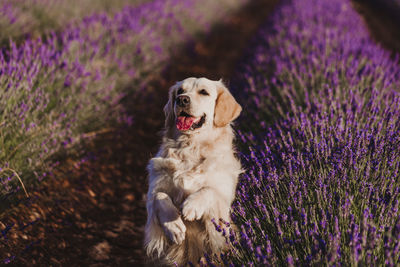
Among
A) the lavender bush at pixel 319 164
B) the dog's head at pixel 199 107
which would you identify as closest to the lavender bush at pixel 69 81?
the dog's head at pixel 199 107

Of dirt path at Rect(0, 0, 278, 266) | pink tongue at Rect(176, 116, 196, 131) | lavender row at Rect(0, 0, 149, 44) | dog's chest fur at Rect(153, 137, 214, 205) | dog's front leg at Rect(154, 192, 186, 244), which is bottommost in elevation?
dirt path at Rect(0, 0, 278, 266)

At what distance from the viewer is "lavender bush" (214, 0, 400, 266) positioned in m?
1.43

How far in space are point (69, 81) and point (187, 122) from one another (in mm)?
1557

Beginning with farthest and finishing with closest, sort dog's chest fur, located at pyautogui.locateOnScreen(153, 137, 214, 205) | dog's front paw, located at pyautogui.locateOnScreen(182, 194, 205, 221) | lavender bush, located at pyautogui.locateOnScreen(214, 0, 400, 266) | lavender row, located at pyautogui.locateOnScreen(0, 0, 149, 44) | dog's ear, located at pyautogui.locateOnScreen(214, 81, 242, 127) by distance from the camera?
lavender row, located at pyautogui.locateOnScreen(0, 0, 149, 44)
dog's ear, located at pyautogui.locateOnScreen(214, 81, 242, 127)
dog's chest fur, located at pyautogui.locateOnScreen(153, 137, 214, 205)
dog's front paw, located at pyautogui.locateOnScreen(182, 194, 205, 221)
lavender bush, located at pyautogui.locateOnScreen(214, 0, 400, 266)

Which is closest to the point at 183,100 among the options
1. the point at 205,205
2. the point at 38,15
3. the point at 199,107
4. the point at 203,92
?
the point at 199,107

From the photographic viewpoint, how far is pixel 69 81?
3.22m

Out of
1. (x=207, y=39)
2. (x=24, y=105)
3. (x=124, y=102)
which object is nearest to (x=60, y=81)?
(x=24, y=105)

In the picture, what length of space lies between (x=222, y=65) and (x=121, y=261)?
4.79 metres

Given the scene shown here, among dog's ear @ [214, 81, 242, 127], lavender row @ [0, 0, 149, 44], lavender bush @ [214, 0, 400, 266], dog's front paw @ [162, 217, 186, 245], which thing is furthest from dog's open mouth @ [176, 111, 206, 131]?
lavender row @ [0, 0, 149, 44]

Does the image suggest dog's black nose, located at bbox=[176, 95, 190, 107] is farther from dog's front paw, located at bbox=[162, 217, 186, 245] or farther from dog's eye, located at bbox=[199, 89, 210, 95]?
dog's front paw, located at bbox=[162, 217, 186, 245]

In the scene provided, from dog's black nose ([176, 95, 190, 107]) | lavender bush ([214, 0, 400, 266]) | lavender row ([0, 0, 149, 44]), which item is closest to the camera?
lavender bush ([214, 0, 400, 266])

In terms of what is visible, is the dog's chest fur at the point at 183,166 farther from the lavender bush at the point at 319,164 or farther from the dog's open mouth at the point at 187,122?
the lavender bush at the point at 319,164

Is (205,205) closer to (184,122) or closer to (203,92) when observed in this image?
(184,122)

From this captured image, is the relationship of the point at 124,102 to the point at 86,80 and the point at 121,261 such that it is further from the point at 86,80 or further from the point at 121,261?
the point at 121,261
